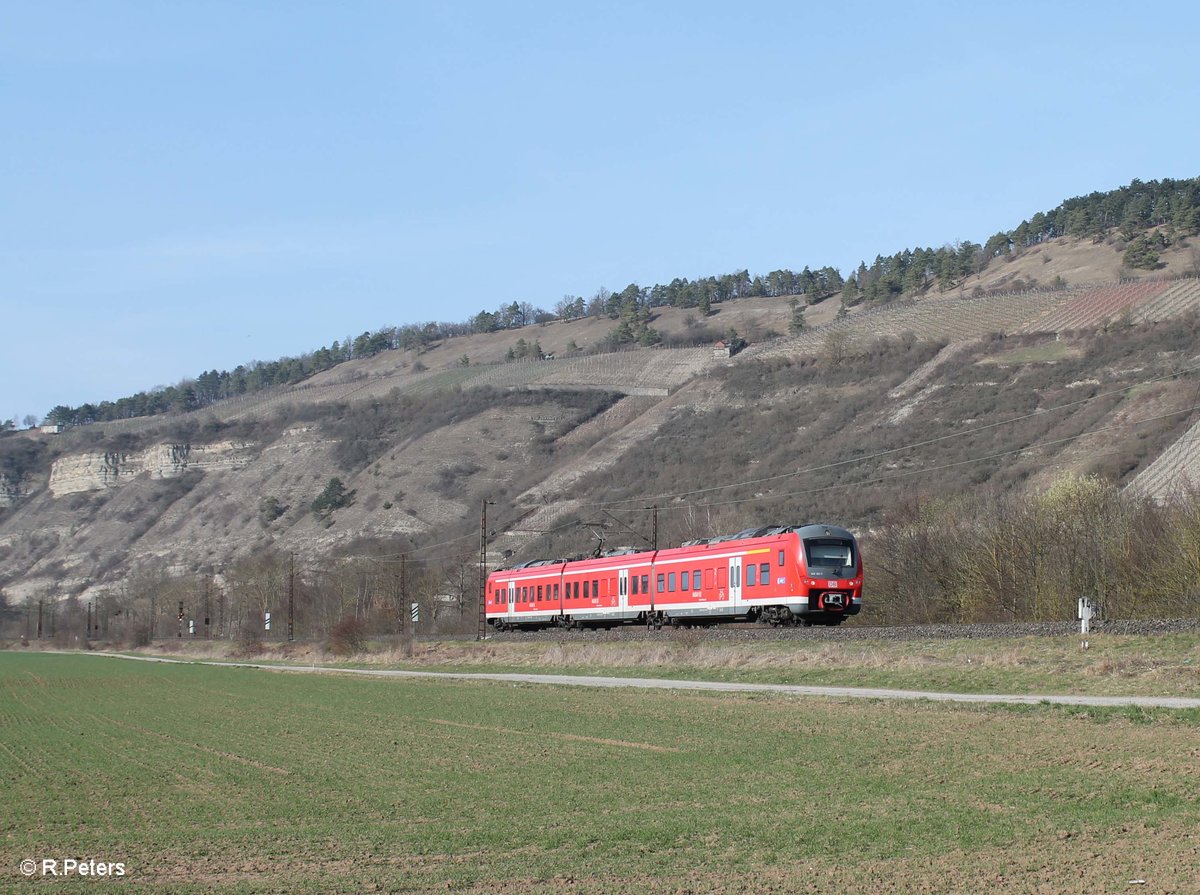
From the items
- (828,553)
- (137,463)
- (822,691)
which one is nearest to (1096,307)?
(828,553)

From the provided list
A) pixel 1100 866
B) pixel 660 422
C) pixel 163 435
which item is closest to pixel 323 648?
pixel 1100 866

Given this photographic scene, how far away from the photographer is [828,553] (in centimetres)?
4109

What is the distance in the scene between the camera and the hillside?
303 ft

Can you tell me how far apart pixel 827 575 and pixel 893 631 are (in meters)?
4.23

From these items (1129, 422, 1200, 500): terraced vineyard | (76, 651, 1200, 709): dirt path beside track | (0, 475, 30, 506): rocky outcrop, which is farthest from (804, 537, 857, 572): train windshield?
(0, 475, 30, 506): rocky outcrop

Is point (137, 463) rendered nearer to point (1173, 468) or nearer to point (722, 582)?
point (1173, 468)

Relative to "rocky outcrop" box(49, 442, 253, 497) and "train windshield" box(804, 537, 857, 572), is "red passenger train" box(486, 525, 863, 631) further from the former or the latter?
"rocky outcrop" box(49, 442, 253, 497)

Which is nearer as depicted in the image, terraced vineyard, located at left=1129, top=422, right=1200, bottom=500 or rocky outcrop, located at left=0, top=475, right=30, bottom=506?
terraced vineyard, located at left=1129, top=422, right=1200, bottom=500

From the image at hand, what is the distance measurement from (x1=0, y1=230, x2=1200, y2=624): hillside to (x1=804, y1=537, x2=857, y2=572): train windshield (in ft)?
86.7

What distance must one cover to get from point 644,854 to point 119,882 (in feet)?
15.5

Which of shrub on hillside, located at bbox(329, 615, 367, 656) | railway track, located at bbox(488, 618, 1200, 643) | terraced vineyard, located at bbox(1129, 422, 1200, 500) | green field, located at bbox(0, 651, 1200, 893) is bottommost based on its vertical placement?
shrub on hillside, located at bbox(329, 615, 367, 656)

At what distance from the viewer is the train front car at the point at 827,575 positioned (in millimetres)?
40719

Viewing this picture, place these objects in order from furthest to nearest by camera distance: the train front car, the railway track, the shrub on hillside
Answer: the shrub on hillside → the train front car → the railway track

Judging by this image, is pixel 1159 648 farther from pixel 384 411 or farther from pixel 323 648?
pixel 384 411
